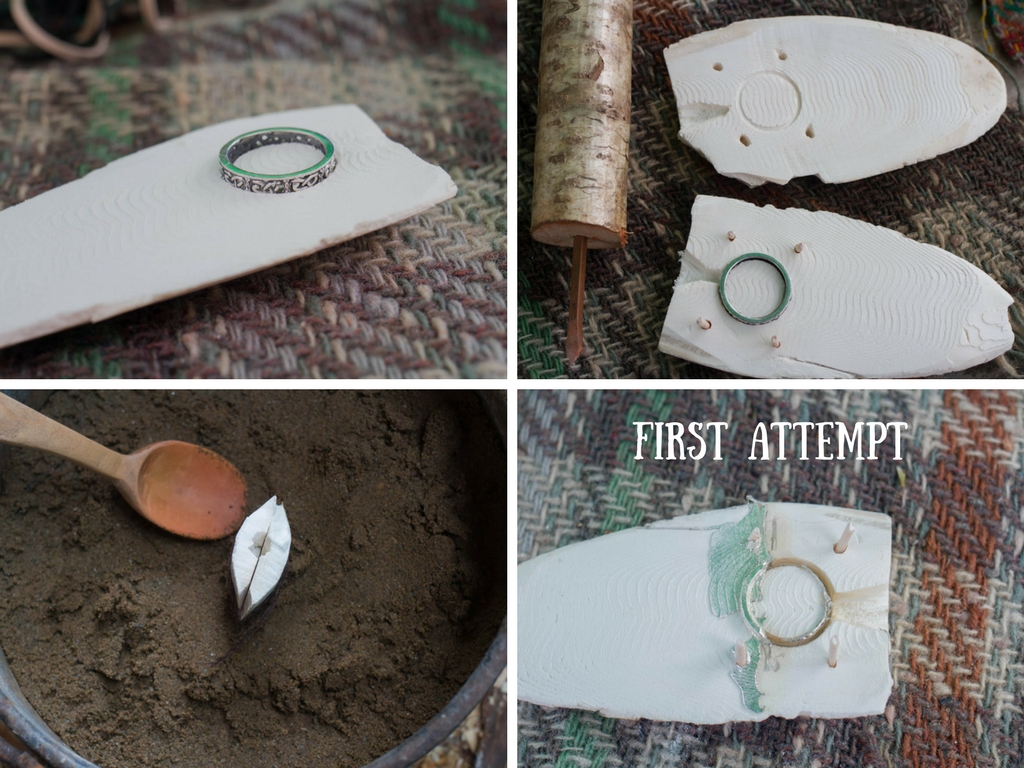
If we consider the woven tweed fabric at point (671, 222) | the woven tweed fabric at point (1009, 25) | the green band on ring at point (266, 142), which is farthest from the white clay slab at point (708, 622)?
the woven tweed fabric at point (1009, 25)

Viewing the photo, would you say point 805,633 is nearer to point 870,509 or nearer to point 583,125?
point 870,509

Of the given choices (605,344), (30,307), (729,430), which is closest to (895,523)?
(729,430)

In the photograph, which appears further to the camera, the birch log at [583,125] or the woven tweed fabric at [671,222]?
the woven tweed fabric at [671,222]

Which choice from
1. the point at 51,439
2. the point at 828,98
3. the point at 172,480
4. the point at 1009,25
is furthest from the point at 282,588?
the point at 1009,25

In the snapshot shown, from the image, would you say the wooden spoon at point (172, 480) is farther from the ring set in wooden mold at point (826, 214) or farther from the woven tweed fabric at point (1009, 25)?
the woven tweed fabric at point (1009, 25)

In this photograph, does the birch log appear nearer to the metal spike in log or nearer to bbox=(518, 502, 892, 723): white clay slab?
the metal spike in log

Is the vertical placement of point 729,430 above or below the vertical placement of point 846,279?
below

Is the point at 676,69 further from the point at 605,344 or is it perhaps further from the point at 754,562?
the point at 754,562
